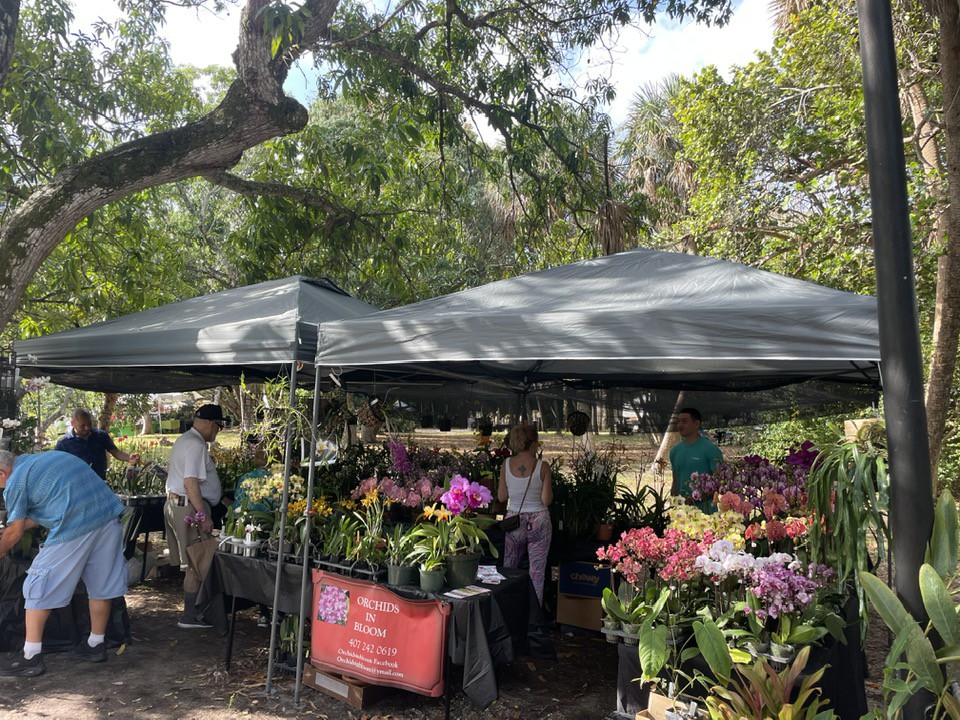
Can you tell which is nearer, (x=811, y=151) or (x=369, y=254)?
(x=811, y=151)

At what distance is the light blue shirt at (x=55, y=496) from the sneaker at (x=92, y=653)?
0.81 meters

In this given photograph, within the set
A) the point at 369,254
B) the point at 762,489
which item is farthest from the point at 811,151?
the point at 762,489

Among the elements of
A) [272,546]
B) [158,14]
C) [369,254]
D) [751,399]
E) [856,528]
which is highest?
[158,14]

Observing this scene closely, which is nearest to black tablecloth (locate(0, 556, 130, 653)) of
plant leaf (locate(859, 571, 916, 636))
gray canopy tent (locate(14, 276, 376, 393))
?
gray canopy tent (locate(14, 276, 376, 393))

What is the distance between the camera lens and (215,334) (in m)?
4.65

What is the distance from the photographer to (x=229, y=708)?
4059 mm

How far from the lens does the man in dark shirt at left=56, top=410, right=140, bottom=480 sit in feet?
22.0

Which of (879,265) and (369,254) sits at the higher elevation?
(369,254)

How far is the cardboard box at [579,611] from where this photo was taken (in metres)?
5.36

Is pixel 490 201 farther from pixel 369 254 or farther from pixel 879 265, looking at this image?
pixel 879 265

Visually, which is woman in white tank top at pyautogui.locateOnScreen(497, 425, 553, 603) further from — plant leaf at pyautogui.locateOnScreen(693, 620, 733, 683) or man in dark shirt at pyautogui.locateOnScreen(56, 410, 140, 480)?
man in dark shirt at pyautogui.locateOnScreen(56, 410, 140, 480)

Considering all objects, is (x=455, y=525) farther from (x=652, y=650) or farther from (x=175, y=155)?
(x=175, y=155)

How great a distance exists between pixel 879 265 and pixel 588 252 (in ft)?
28.3

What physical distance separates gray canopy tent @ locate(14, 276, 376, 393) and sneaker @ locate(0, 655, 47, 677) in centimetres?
186
